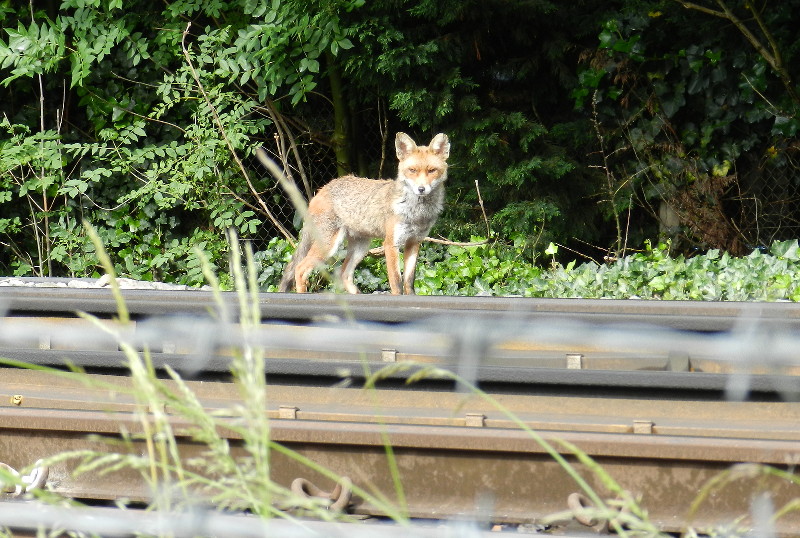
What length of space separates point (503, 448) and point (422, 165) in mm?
4494

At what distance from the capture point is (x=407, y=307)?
409cm

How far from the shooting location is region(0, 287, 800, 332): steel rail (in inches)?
142

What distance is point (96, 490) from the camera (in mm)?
2801

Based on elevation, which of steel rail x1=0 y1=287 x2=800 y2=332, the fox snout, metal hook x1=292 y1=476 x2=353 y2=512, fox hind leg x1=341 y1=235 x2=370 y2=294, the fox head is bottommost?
metal hook x1=292 y1=476 x2=353 y2=512

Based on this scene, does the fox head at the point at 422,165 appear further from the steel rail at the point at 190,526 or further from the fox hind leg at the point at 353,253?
the steel rail at the point at 190,526

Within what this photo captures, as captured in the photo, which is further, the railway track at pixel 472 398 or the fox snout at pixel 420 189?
the fox snout at pixel 420 189

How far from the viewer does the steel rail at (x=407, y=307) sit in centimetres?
361

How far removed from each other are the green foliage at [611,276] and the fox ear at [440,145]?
105 centimetres

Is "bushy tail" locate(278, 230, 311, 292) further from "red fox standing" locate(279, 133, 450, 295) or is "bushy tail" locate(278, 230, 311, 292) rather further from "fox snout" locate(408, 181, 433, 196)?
"fox snout" locate(408, 181, 433, 196)

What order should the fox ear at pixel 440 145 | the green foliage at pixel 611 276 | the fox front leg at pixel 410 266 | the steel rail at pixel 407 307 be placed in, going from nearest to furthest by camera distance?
the steel rail at pixel 407 307 < the green foliage at pixel 611 276 < the fox front leg at pixel 410 266 < the fox ear at pixel 440 145

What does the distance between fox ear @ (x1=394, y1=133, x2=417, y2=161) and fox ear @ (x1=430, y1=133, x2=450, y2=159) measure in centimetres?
15

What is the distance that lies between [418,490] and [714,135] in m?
8.18

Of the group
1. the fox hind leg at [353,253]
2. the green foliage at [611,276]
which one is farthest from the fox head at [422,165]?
the green foliage at [611,276]

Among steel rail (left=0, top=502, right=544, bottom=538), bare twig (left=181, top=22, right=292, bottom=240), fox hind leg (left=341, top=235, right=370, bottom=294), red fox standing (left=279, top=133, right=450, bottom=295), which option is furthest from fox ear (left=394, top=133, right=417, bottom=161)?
steel rail (left=0, top=502, right=544, bottom=538)
